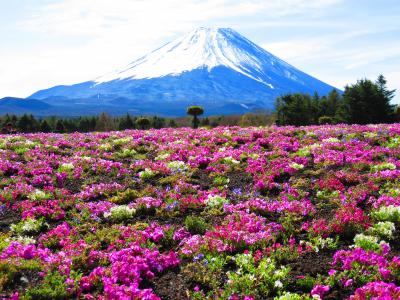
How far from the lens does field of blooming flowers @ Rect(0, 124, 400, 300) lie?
8.69m

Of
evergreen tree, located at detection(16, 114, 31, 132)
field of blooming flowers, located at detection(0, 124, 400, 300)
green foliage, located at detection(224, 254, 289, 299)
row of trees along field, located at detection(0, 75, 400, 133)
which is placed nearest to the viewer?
green foliage, located at detection(224, 254, 289, 299)

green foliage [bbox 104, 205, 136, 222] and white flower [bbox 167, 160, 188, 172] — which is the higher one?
white flower [bbox 167, 160, 188, 172]

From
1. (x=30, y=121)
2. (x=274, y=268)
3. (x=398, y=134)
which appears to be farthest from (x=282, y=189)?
(x=30, y=121)

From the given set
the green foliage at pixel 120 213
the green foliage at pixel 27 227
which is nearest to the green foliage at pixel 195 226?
the green foliage at pixel 120 213

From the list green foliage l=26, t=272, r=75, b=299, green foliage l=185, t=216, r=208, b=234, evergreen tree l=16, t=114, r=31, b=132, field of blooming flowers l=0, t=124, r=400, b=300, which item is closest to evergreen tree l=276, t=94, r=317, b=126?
evergreen tree l=16, t=114, r=31, b=132

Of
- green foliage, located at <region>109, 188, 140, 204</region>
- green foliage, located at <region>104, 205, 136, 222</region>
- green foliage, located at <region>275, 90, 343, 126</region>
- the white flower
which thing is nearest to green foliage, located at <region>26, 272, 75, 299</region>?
green foliage, located at <region>104, 205, 136, 222</region>

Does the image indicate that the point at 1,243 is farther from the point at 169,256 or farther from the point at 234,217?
the point at 234,217

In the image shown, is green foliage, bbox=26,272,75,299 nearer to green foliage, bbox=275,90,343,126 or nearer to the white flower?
the white flower

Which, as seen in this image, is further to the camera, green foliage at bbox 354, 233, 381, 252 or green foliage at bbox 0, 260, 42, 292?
green foliage at bbox 354, 233, 381, 252

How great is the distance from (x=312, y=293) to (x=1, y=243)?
23.0 feet

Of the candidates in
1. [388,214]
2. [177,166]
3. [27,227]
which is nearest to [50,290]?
[27,227]

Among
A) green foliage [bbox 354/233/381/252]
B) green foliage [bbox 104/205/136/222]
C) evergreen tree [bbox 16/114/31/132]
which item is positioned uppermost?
evergreen tree [bbox 16/114/31/132]

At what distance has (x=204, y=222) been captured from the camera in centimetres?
1174

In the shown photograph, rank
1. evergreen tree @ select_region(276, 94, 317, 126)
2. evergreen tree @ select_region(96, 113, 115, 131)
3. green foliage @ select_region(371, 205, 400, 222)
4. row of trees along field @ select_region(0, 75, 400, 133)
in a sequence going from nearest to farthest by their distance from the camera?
green foliage @ select_region(371, 205, 400, 222) → row of trees along field @ select_region(0, 75, 400, 133) → evergreen tree @ select_region(276, 94, 317, 126) → evergreen tree @ select_region(96, 113, 115, 131)
